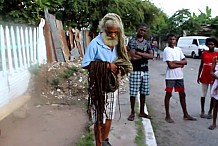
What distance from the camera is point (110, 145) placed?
4.07m

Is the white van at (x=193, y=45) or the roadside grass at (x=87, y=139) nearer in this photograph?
the roadside grass at (x=87, y=139)

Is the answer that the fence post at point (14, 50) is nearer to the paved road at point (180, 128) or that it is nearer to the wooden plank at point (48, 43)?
the wooden plank at point (48, 43)

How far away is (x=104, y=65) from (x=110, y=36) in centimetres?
36

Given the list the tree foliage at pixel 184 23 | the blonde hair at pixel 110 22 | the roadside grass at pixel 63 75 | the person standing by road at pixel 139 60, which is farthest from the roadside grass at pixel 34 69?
the tree foliage at pixel 184 23

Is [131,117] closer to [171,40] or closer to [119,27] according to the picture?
[171,40]

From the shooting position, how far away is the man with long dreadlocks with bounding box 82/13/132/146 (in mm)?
3629

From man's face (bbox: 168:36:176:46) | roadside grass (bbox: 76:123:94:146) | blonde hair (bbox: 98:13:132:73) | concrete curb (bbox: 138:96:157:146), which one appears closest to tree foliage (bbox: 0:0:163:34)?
man's face (bbox: 168:36:176:46)

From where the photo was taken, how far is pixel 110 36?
3.72 m

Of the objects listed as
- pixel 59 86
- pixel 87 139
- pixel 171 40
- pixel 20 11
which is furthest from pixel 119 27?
pixel 20 11

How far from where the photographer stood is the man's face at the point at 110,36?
12.1ft

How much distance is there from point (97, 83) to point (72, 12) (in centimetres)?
1489

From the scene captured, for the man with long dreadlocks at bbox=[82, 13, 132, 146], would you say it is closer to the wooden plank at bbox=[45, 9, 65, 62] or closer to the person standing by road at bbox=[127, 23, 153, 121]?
the person standing by road at bbox=[127, 23, 153, 121]

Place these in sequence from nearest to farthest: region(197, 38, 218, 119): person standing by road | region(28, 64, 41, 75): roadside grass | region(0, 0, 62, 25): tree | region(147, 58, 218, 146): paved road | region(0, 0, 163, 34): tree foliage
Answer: region(147, 58, 218, 146): paved road < region(197, 38, 218, 119): person standing by road < region(0, 0, 62, 25): tree < region(28, 64, 41, 75): roadside grass < region(0, 0, 163, 34): tree foliage

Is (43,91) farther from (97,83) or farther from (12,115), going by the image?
(97,83)
